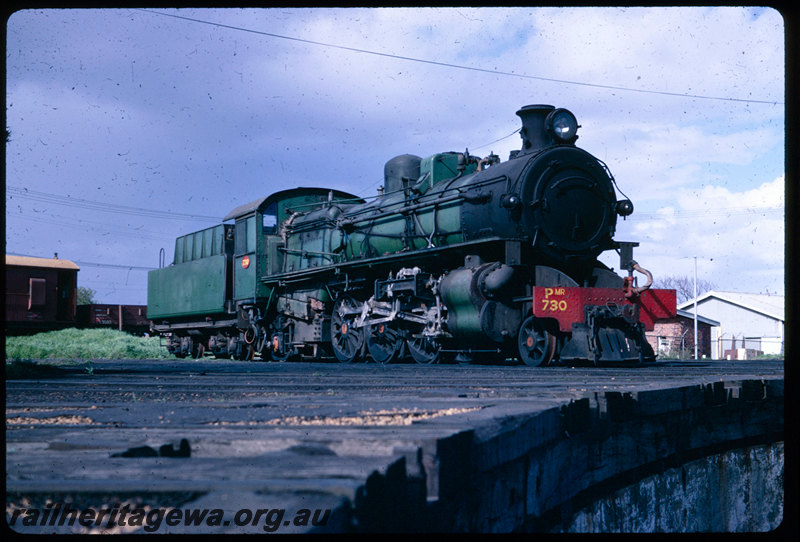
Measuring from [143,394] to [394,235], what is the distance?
345 inches

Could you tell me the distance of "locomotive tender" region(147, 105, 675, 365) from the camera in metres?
10.1

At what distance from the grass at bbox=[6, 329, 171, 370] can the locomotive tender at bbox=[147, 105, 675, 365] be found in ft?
8.09

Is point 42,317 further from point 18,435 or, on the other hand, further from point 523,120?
point 18,435

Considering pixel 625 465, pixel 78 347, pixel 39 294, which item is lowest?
pixel 625 465

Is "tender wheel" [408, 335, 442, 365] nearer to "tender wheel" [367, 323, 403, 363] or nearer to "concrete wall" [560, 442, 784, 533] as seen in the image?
"tender wheel" [367, 323, 403, 363]

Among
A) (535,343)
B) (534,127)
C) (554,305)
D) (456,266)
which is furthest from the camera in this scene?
(456,266)

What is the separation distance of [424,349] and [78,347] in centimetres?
834

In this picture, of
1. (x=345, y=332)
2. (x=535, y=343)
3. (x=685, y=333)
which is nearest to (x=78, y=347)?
(x=345, y=332)

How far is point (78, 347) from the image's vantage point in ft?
52.4

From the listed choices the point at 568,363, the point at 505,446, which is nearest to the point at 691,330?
the point at 568,363

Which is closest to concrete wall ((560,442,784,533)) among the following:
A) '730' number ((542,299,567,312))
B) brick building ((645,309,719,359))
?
'730' number ((542,299,567,312))

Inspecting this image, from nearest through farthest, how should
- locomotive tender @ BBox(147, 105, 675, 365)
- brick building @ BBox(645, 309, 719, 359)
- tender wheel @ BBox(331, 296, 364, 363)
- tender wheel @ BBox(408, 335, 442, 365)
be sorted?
locomotive tender @ BBox(147, 105, 675, 365)
tender wheel @ BBox(408, 335, 442, 365)
tender wheel @ BBox(331, 296, 364, 363)
brick building @ BBox(645, 309, 719, 359)

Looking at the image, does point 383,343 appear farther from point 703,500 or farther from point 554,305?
point 703,500

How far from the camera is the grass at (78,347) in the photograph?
500 inches
